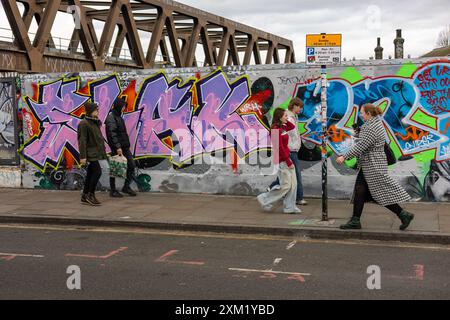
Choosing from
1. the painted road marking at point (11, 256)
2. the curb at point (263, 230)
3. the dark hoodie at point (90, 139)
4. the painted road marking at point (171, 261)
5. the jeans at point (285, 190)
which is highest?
the dark hoodie at point (90, 139)

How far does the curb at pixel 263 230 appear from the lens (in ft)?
22.4

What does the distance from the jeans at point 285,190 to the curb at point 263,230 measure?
98cm

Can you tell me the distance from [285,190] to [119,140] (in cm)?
372

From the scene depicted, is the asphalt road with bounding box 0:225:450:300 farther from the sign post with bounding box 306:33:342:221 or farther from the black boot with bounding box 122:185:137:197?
the black boot with bounding box 122:185:137:197

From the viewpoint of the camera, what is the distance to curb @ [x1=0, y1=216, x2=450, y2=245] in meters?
6.84

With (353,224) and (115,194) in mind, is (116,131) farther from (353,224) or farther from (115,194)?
(353,224)

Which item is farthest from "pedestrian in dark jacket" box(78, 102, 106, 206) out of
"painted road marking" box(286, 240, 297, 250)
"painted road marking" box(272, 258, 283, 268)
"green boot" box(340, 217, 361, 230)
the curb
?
"green boot" box(340, 217, 361, 230)

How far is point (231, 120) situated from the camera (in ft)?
33.0

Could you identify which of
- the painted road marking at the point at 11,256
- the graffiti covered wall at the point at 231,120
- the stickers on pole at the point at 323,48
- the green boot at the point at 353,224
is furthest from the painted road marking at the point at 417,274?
the painted road marking at the point at 11,256

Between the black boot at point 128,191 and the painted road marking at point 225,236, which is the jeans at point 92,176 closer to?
the black boot at point 128,191

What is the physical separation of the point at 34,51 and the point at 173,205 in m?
15.9

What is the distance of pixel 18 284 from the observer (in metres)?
5.18

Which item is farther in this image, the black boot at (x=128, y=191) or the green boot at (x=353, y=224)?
the black boot at (x=128, y=191)

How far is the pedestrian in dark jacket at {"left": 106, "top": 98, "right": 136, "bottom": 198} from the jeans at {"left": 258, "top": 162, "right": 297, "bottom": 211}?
3.17 m
